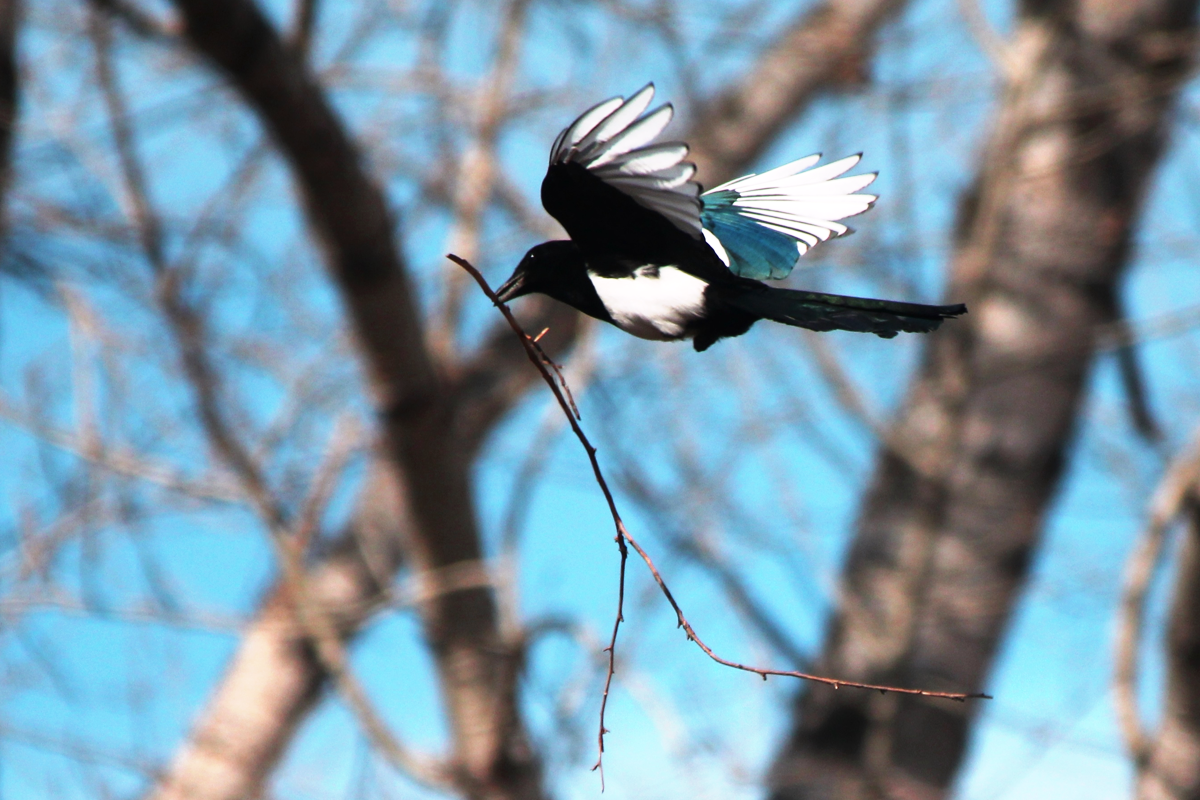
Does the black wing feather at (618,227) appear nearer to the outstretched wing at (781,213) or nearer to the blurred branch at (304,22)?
the outstretched wing at (781,213)

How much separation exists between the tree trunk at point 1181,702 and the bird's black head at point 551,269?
2.76m

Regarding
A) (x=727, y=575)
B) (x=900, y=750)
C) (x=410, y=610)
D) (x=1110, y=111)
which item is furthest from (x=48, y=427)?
(x=1110, y=111)

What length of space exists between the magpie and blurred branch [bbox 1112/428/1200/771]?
2.44 m

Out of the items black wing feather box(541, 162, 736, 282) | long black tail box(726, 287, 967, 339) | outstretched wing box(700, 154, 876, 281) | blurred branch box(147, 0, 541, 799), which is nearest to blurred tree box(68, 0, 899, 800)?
blurred branch box(147, 0, 541, 799)

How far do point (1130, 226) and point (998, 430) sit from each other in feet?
3.01

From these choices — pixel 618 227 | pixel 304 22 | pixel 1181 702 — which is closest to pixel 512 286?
pixel 618 227

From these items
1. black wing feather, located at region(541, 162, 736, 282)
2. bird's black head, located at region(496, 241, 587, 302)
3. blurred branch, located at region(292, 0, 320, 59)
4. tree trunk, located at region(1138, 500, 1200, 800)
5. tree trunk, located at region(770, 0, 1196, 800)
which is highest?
blurred branch, located at region(292, 0, 320, 59)

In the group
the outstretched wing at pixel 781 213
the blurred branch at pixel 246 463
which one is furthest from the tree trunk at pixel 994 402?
the outstretched wing at pixel 781 213

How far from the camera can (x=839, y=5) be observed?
4.88 metres

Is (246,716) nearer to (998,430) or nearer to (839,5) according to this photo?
(998,430)

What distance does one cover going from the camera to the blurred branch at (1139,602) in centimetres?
343

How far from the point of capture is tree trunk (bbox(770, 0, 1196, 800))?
3.94 meters

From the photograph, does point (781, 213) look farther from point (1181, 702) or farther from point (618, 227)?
point (1181, 702)

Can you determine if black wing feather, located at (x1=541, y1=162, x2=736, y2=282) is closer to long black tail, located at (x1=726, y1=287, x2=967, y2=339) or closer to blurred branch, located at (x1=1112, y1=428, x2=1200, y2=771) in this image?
long black tail, located at (x1=726, y1=287, x2=967, y2=339)
